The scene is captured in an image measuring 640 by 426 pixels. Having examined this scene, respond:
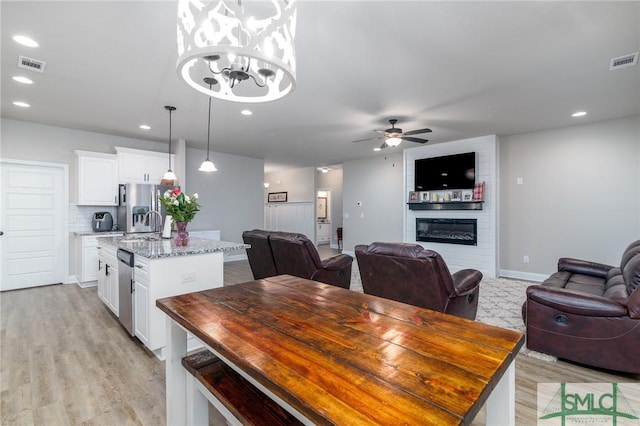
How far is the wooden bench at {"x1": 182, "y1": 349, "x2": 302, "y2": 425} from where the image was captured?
3.88 feet

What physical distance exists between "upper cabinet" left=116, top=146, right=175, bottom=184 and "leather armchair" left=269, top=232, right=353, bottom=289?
3172mm

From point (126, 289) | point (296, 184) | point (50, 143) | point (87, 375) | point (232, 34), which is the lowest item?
point (87, 375)

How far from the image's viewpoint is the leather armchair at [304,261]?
12.1ft

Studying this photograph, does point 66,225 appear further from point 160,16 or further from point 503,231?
point 503,231

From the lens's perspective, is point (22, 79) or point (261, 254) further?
point (261, 254)

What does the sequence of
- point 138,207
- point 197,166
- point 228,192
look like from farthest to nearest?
point 228,192 → point 197,166 → point 138,207

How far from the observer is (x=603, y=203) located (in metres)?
4.78

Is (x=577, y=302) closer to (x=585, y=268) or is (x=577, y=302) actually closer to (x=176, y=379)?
(x=585, y=268)

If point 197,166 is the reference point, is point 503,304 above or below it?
below

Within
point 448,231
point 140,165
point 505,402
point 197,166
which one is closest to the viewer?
point 505,402

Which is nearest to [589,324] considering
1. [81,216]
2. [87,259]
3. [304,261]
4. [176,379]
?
[304,261]

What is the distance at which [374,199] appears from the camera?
25.6ft

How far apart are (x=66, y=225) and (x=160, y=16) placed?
462 centimetres

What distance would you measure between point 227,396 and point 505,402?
1.10 meters
